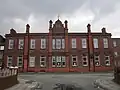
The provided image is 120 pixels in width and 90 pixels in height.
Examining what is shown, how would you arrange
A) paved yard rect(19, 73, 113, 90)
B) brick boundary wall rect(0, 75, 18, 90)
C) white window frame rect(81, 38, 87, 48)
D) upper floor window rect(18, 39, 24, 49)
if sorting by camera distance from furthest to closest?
white window frame rect(81, 38, 87, 48) → upper floor window rect(18, 39, 24, 49) → paved yard rect(19, 73, 113, 90) → brick boundary wall rect(0, 75, 18, 90)

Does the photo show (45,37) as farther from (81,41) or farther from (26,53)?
(81,41)

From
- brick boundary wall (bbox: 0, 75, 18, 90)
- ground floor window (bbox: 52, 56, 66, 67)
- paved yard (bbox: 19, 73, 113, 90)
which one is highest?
ground floor window (bbox: 52, 56, 66, 67)

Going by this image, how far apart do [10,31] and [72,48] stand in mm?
14834

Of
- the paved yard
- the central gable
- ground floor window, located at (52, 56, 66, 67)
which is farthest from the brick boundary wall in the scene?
the central gable

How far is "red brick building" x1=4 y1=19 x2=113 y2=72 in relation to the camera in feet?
125

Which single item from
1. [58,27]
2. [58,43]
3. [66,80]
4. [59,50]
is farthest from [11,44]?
[66,80]

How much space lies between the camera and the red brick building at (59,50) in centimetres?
3816

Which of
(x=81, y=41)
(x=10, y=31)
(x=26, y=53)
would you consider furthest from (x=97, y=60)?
(x=10, y=31)

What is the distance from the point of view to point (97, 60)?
128 ft

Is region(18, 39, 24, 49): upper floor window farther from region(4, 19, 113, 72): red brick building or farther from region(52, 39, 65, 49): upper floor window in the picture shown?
region(52, 39, 65, 49): upper floor window

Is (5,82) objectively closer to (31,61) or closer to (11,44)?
(31,61)

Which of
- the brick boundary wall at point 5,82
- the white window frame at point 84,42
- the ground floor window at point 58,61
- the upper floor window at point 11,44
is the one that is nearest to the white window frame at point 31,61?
the ground floor window at point 58,61

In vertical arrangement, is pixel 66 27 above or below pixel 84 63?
above

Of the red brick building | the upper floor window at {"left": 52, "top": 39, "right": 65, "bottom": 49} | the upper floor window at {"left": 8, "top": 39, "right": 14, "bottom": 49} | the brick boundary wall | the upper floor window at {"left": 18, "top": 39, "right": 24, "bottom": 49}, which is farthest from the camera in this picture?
the upper floor window at {"left": 8, "top": 39, "right": 14, "bottom": 49}
